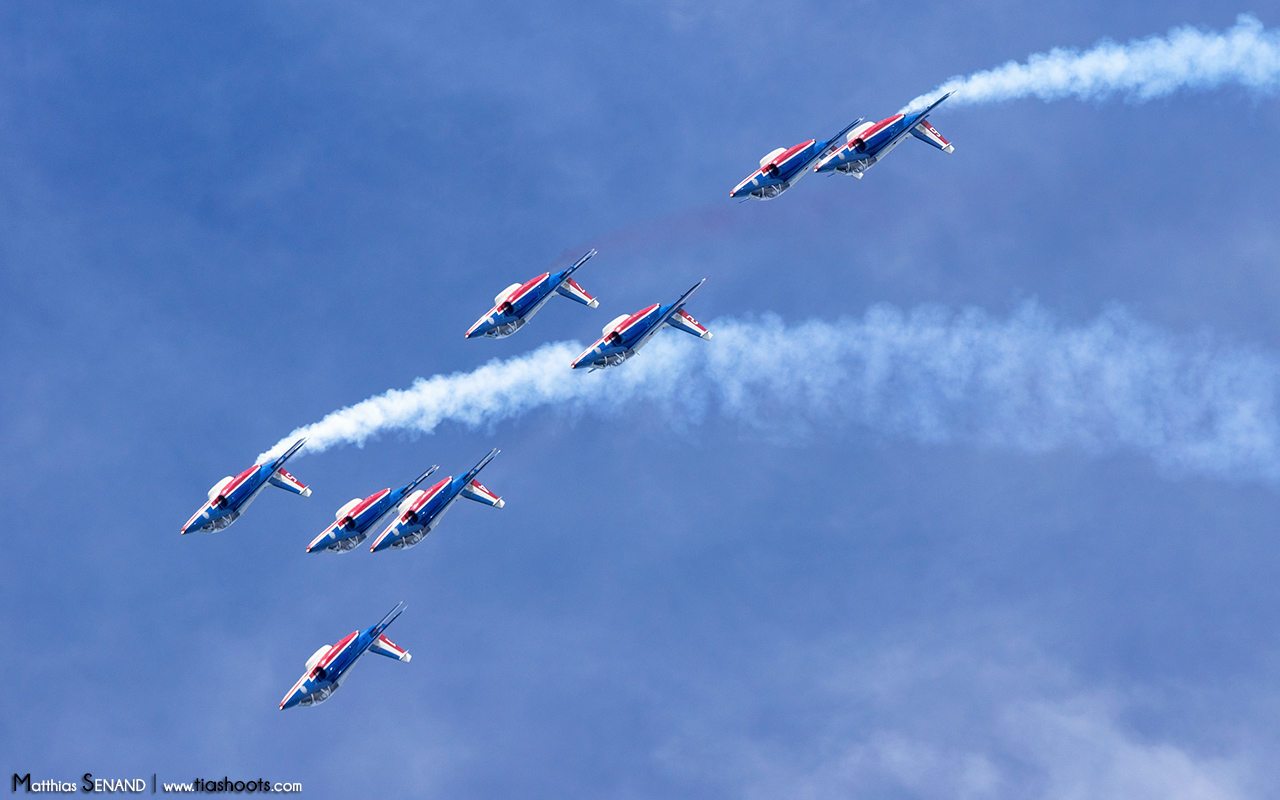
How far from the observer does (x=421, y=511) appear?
5645 inches

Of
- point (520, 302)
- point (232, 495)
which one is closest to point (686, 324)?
point (520, 302)

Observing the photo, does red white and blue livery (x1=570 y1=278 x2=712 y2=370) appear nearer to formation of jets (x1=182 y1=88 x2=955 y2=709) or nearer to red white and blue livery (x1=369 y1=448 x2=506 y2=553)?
formation of jets (x1=182 y1=88 x2=955 y2=709)

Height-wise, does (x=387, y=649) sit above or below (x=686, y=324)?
below

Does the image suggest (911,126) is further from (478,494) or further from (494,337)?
(478,494)

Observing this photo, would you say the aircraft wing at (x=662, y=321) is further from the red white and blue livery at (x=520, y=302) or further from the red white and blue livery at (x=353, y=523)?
the red white and blue livery at (x=353, y=523)

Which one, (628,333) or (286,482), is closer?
(628,333)

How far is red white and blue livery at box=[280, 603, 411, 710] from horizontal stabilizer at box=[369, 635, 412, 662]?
0.48 feet

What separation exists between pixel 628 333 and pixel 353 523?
3171 cm

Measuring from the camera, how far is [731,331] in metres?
163

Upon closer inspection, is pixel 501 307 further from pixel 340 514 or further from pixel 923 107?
pixel 923 107

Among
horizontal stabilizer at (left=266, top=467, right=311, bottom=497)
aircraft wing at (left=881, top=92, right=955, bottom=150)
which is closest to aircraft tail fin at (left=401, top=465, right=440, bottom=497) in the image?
horizontal stabilizer at (left=266, top=467, right=311, bottom=497)

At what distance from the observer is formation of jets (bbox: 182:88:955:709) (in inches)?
5669

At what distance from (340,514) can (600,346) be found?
96.8 feet

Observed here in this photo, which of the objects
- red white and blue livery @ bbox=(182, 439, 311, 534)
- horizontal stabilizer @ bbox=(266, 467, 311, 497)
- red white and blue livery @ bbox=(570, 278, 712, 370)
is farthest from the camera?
horizontal stabilizer @ bbox=(266, 467, 311, 497)
